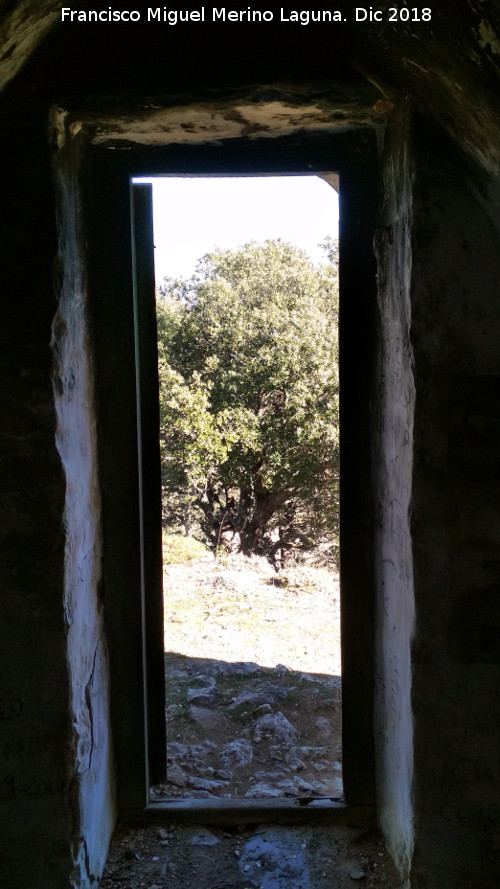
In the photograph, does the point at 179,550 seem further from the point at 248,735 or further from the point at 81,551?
the point at 81,551

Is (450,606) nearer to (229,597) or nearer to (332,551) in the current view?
(229,597)

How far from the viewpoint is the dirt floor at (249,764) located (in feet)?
5.47

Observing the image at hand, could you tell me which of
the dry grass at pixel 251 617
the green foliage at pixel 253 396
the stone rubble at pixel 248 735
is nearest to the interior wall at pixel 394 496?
the stone rubble at pixel 248 735

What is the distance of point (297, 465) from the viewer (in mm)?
7996

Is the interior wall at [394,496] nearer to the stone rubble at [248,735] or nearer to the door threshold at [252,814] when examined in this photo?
the door threshold at [252,814]

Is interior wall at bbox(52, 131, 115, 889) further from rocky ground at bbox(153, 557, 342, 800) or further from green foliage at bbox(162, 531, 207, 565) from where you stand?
green foliage at bbox(162, 531, 207, 565)

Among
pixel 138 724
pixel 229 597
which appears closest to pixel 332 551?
pixel 229 597

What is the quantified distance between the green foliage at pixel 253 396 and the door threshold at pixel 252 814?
18.3 feet

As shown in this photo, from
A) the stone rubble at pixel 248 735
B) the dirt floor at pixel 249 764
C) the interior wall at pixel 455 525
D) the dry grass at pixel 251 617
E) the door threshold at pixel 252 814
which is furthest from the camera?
the dry grass at pixel 251 617

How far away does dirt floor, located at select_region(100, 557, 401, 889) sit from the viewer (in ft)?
5.47

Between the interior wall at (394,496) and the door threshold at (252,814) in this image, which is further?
the door threshold at (252,814)

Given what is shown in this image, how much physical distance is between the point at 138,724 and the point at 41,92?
177 cm

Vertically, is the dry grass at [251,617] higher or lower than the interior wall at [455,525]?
lower

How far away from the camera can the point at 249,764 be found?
2221 millimetres
